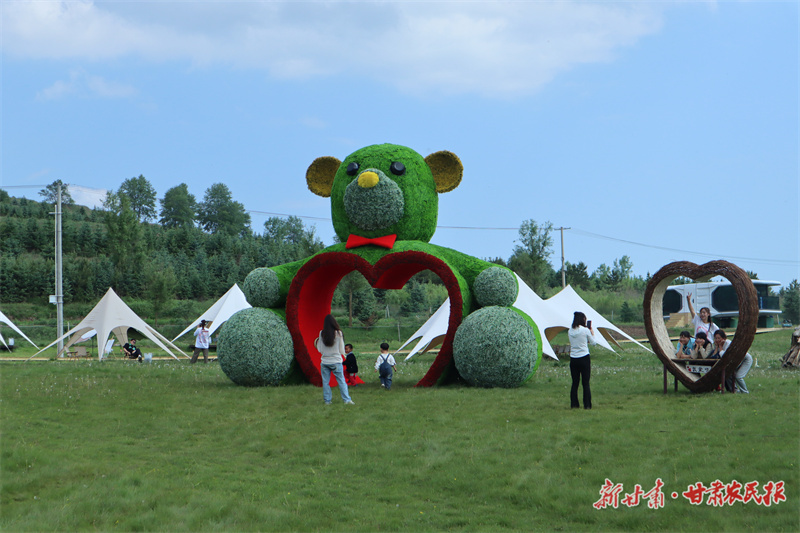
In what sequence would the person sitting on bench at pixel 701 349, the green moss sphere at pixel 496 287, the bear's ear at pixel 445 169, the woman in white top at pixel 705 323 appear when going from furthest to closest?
1. the bear's ear at pixel 445 169
2. the green moss sphere at pixel 496 287
3. the woman in white top at pixel 705 323
4. the person sitting on bench at pixel 701 349

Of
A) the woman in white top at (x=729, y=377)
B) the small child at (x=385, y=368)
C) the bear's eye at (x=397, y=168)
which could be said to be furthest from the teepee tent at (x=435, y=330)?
the woman in white top at (x=729, y=377)

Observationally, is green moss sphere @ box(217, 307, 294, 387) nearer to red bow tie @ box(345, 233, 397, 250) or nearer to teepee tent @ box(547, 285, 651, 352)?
red bow tie @ box(345, 233, 397, 250)

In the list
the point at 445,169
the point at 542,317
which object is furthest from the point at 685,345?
the point at 542,317

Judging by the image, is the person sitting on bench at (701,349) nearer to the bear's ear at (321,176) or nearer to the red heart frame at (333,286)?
the red heart frame at (333,286)

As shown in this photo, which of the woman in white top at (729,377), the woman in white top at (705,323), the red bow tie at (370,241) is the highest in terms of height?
the red bow tie at (370,241)

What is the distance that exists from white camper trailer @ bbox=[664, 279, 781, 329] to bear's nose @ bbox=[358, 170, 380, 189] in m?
27.0

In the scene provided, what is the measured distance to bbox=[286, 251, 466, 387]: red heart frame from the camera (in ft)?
39.8

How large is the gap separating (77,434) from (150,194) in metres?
69.0

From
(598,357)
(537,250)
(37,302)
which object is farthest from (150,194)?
(598,357)

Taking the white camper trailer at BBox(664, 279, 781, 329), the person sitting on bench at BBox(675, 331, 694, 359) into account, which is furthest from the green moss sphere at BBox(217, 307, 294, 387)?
the white camper trailer at BBox(664, 279, 781, 329)

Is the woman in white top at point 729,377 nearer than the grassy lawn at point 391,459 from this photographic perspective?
No

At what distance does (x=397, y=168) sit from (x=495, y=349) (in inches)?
150

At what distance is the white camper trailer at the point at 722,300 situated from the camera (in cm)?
3428

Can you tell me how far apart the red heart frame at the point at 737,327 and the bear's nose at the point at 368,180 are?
4.98 metres
